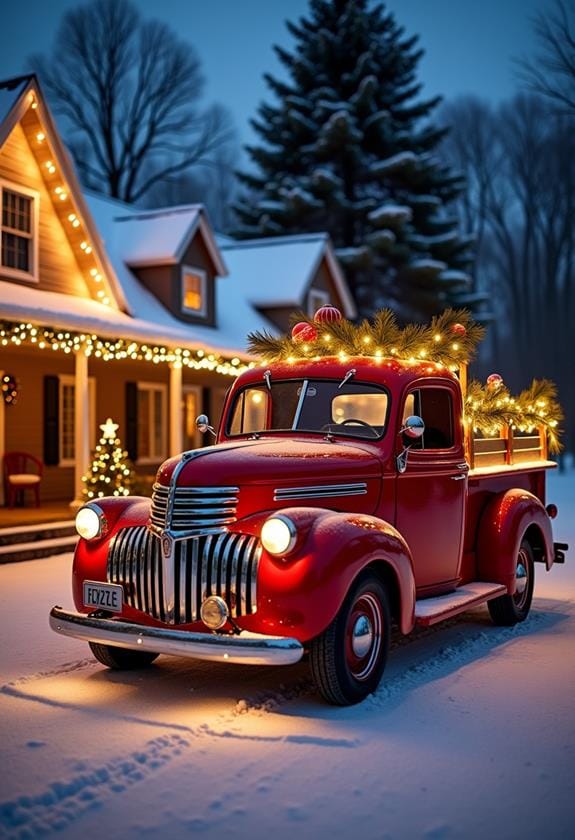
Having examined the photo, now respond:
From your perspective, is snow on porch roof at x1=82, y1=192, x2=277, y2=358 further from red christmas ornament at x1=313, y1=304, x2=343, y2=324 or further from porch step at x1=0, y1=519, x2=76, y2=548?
red christmas ornament at x1=313, y1=304, x2=343, y2=324

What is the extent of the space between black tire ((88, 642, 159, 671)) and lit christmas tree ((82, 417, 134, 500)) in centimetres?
769

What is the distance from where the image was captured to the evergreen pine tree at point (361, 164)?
32281 millimetres

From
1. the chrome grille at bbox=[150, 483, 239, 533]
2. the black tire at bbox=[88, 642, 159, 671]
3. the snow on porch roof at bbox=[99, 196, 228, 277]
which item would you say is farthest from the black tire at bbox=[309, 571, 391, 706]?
the snow on porch roof at bbox=[99, 196, 228, 277]

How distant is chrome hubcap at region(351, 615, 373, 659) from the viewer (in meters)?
5.56

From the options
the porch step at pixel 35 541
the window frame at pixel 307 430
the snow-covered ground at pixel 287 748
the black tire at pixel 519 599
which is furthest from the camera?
the porch step at pixel 35 541

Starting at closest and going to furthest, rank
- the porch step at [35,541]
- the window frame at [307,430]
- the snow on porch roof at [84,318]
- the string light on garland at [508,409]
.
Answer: the window frame at [307,430] → the string light on garland at [508,409] → the porch step at [35,541] → the snow on porch roof at [84,318]

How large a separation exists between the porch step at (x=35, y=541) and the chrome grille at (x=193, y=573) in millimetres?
6390

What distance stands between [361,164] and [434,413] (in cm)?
2731

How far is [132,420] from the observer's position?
1953 cm

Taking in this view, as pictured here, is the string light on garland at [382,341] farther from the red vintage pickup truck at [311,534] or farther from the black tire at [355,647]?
the black tire at [355,647]

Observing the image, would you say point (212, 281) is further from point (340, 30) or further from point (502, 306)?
point (502, 306)

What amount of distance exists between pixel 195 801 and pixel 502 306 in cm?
5054

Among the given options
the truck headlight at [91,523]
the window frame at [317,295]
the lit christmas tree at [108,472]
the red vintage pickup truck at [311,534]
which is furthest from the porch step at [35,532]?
the window frame at [317,295]

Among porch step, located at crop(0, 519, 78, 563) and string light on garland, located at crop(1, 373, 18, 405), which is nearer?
porch step, located at crop(0, 519, 78, 563)
